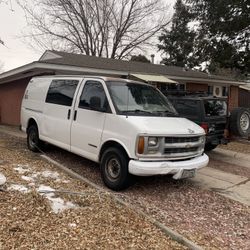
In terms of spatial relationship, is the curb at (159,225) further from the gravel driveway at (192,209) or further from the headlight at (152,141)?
the headlight at (152,141)

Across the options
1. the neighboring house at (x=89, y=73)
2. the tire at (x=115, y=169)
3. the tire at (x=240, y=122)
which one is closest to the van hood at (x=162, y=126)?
the tire at (x=115, y=169)

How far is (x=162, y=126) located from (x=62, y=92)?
114 inches

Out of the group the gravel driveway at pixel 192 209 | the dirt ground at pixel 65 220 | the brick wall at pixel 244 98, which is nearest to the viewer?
the dirt ground at pixel 65 220

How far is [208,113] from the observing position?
360 inches

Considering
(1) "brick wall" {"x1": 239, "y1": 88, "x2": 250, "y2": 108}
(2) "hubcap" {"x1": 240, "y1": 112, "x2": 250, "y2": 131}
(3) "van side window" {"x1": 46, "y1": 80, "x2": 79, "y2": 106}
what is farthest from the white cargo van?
(1) "brick wall" {"x1": 239, "y1": 88, "x2": 250, "y2": 108}

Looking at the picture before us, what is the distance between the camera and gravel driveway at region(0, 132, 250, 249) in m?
4.48

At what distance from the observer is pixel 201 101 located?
9078mm

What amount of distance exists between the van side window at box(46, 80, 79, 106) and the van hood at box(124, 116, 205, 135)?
2026 mm

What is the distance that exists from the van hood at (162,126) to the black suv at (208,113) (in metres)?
2.47

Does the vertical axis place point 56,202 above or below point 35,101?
below

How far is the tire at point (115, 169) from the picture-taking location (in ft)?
18.9

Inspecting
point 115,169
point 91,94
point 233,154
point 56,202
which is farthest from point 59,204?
point 233,154

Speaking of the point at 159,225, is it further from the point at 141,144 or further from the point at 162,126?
the point at 162,126

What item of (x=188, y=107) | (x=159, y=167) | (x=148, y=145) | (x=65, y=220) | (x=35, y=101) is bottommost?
(x=65, y=220)
